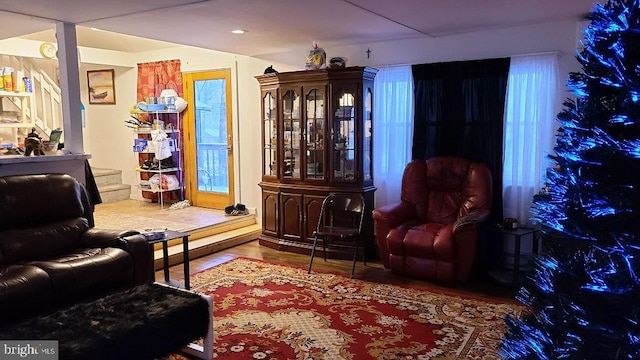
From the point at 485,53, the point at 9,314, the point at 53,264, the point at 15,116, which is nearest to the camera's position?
the point at 9,314

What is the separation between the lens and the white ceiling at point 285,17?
352cm

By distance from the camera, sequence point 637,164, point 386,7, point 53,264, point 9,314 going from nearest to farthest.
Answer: point 637,164 → point 9,314 → point 53,264 → point 386,7

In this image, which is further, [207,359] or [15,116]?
[15,116]

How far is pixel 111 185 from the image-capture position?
7.71 meters

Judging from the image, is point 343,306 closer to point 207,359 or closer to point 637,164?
point 207,359

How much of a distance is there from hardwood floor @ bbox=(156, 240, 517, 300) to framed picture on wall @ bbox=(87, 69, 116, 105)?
3747mm

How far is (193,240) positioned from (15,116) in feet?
10.9

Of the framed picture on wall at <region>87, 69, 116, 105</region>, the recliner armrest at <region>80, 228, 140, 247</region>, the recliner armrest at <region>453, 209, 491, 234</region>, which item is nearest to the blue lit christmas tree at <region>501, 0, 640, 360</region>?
the recliner armrest at <region>453, 209, 491, 234</region>

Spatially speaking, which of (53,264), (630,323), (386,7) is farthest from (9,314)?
(386,7)

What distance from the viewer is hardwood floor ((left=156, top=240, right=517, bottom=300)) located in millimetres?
4082

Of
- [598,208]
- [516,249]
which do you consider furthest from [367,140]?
[598,208]

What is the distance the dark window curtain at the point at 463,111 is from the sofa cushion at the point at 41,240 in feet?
10.4

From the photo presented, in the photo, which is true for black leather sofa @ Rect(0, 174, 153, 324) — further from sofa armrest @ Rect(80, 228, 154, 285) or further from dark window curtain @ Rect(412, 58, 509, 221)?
dark window curtain @ Rect(412, 58, 509, 221)

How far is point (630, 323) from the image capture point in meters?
1.32
